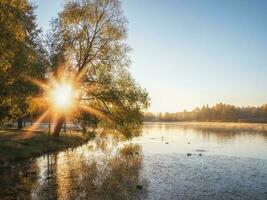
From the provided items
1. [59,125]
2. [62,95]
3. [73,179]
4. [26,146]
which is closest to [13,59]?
[73,179]

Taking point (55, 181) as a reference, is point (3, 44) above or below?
above

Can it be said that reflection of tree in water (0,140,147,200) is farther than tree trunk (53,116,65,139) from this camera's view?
No

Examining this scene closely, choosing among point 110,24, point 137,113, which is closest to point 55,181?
point 137,113

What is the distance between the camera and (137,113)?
4791 centimetres

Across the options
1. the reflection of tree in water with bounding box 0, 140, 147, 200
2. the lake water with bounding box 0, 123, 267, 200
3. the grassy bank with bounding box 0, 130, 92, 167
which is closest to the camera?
the reflection of tree in water with bounding box 0, 140, 147, 200

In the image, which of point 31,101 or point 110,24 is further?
point 110,24

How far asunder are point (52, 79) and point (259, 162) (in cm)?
2967

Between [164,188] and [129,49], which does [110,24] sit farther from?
[164,188]

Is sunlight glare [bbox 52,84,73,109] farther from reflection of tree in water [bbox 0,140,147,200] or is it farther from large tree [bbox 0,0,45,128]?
large tree [bbox 0,0,45,128]

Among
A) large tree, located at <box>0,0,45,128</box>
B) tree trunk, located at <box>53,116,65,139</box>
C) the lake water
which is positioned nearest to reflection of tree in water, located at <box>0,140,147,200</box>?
the lake water

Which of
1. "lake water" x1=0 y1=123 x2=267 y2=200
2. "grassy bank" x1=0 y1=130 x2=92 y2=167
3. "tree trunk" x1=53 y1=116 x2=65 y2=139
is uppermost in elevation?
"tree trunk" x1=53 y1=116 x2=65 y2=139

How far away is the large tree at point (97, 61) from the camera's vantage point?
1914 inches

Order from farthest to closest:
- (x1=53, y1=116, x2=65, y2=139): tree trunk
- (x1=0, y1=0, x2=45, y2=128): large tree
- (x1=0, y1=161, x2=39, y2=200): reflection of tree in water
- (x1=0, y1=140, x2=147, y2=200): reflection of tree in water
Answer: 1. (x1=53, y1=116, x2=65, y2=139): tree trunk
2. (x1=0, y1=0, x2=45, y2=128): large tree
3. (x1=0, y1=140, x2=147, y2=200): reflection of tree in water
4. (x1=0, y1=161, x2=39, y2=200): reflection of tree in water

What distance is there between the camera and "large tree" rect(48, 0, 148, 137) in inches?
1914
